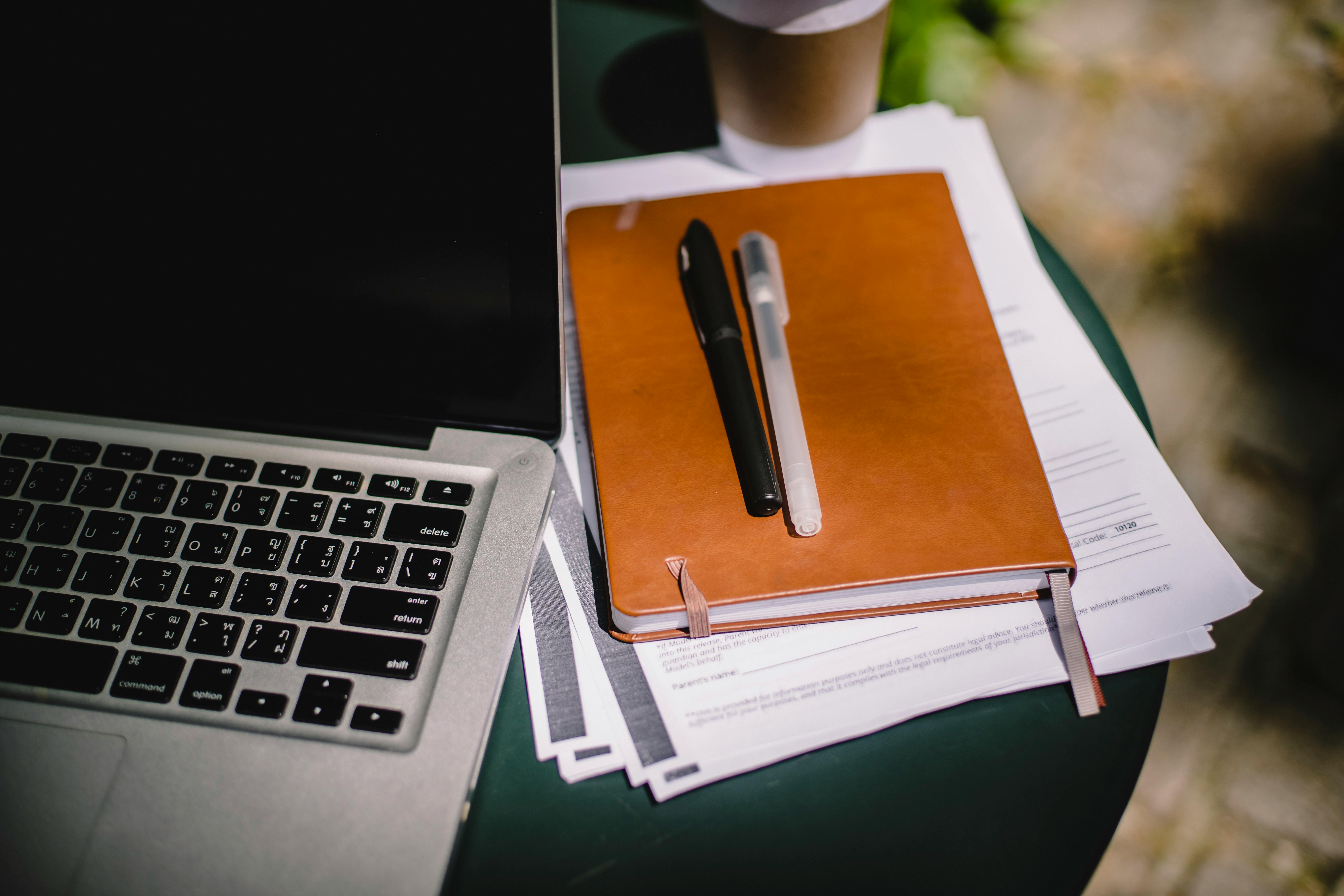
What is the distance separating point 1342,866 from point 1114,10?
1.64m

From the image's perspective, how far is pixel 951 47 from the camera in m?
1.34

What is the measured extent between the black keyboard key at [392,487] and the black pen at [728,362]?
20cm

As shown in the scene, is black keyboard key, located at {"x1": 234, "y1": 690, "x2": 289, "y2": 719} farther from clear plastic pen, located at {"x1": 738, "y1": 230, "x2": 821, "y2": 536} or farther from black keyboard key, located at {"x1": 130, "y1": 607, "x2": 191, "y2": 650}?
clear plastic pen, located at {"x1": 738, "y1": 230, "x2": 821, "y2": 536}

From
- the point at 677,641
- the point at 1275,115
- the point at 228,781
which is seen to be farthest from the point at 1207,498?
the point at 228,781

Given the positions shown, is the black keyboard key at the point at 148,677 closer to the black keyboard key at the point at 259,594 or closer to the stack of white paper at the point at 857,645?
the black keyboard key at the point at 259,594

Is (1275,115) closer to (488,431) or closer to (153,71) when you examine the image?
(488,431)

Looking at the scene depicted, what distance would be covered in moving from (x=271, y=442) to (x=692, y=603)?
0.96ft

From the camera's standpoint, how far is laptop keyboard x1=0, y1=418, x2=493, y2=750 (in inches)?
16.3

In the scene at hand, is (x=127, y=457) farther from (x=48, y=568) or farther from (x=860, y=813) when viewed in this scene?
(x=860, y=813)

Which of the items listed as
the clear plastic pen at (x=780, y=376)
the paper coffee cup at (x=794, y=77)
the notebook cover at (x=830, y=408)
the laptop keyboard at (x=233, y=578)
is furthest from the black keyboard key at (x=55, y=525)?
the paper coffee cup at (x=794, y=77)

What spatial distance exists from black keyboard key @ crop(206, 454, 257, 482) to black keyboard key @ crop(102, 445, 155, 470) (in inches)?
1.6

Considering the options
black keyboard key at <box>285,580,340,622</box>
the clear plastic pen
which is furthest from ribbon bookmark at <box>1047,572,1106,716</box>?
black keyboard key at <box>285,580,340,622</box>

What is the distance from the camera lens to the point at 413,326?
46 cm

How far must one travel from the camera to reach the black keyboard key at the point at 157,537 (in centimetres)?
45
